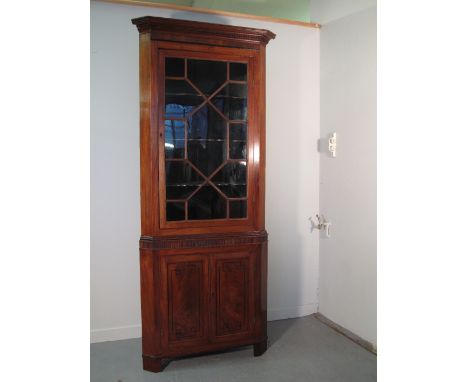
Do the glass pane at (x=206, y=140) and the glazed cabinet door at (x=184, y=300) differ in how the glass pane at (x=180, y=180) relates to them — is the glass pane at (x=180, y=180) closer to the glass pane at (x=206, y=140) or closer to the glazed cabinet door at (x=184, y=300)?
the glass pane at (x=206, y=140)

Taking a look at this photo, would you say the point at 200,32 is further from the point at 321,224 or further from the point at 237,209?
the point at 321,224

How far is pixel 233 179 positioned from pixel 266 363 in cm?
118

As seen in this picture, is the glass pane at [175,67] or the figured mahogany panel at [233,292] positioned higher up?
the glass pane at [175,67]

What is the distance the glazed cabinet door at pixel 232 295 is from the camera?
2500 millimetres

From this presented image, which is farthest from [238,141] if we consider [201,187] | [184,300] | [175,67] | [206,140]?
[184,300]

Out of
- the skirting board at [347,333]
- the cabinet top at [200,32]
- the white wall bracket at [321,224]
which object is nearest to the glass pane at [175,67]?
the cabinet top at [200,32]

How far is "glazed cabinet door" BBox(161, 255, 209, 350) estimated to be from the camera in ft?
7.91

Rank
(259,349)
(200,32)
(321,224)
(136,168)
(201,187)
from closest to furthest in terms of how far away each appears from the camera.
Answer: (200,32) → (201,187) → (259,349) → (136,168) → (321,224)

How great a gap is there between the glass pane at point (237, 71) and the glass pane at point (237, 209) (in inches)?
30.8

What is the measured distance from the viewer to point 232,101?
8.31 ft

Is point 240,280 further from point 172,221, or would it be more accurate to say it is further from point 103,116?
point 103,116

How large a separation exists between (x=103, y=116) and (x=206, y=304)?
4.75 feet
